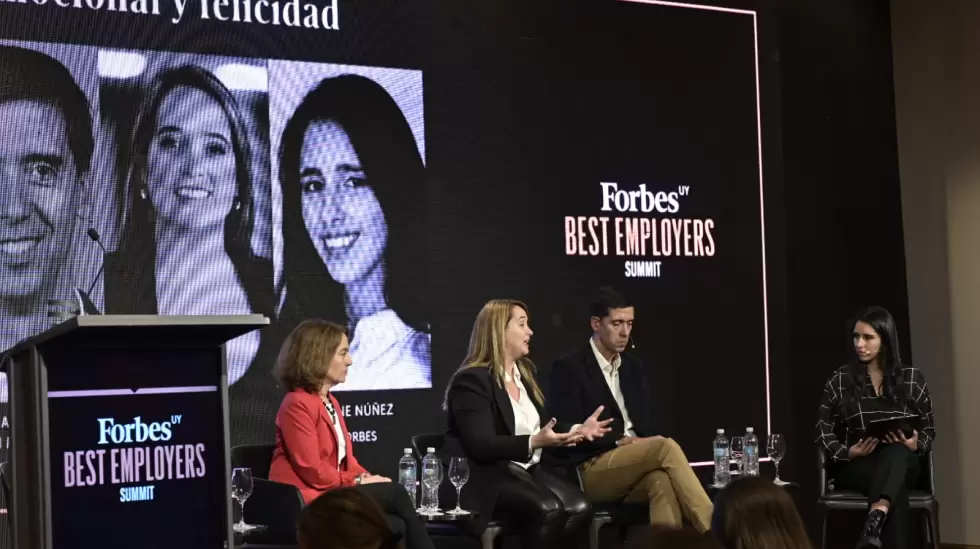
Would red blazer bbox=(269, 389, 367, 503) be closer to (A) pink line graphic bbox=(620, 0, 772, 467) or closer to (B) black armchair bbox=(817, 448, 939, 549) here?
(B) black armchair bbox=(817, 448, 939, 549)

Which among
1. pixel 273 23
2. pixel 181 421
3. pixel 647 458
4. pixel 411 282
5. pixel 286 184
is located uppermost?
pixel 273 23

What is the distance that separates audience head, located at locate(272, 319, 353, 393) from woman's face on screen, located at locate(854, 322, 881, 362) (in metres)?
2.58

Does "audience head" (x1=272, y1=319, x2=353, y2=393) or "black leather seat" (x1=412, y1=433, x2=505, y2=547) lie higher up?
"audience head" (x1=272, y1=319, x2=353, y2=393)

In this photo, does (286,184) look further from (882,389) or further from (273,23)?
(882,389)

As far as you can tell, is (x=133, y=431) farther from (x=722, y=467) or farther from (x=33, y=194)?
(x=722, y=467)

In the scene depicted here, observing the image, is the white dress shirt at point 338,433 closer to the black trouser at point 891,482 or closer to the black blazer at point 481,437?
the black blazer at point 481,437

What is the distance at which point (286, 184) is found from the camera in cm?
569

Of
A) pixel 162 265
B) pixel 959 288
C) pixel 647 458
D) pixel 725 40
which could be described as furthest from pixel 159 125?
pixel 959 288

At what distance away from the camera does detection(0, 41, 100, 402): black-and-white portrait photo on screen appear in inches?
201

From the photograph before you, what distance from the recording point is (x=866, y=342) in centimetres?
588

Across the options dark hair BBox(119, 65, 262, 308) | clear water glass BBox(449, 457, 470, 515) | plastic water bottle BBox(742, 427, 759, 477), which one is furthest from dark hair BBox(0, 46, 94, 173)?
plastic water bottle BBox(742, 427, 759, 477)

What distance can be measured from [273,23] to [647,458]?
256 cm

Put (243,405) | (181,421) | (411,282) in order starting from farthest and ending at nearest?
(411,282) → (243,405) → (181,421)
